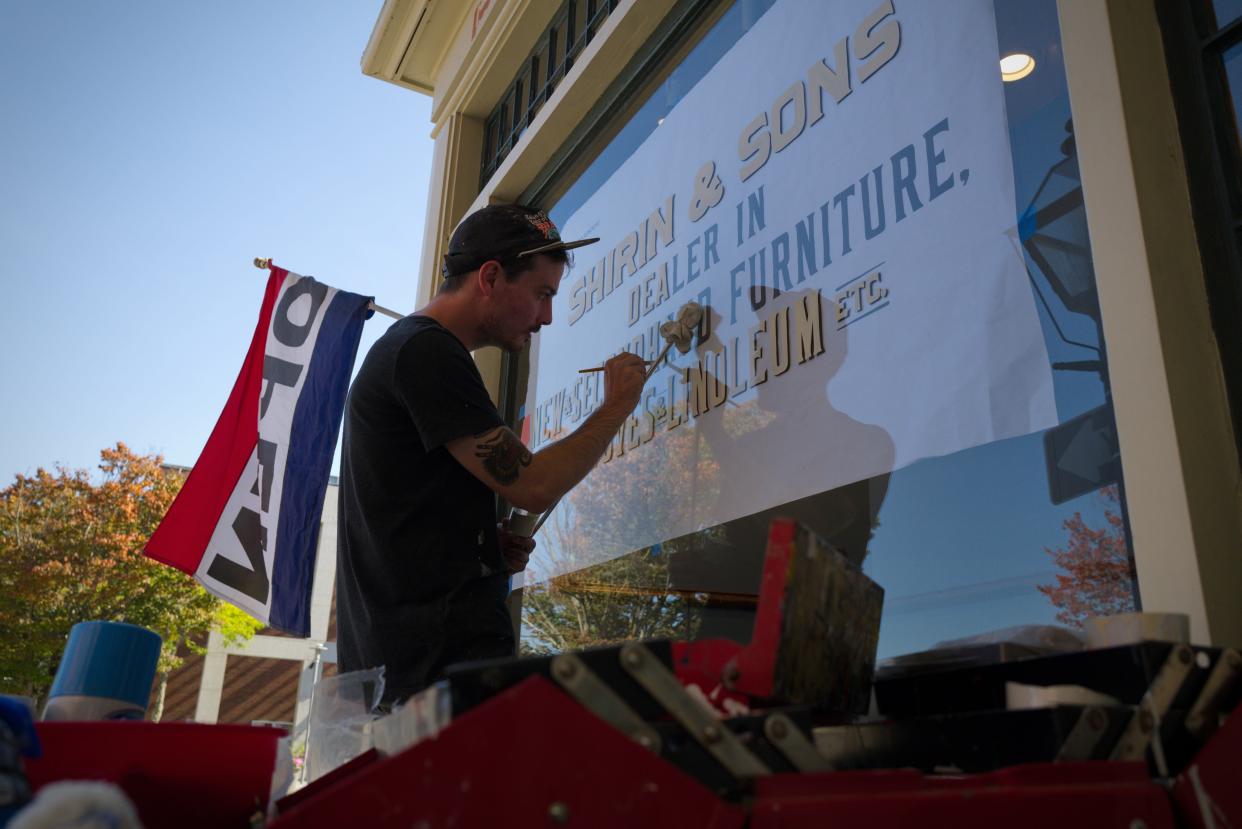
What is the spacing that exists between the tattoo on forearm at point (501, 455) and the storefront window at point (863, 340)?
0.60 metres

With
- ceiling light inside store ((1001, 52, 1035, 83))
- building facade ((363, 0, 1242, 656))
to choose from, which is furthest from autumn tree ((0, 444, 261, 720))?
ceiling light inside store ((1001, 52, 1035, 83))

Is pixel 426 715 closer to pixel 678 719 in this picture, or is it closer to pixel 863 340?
pixel 678 719

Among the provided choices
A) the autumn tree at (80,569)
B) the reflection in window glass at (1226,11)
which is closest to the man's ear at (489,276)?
the reflection in window glass at (1226,11)

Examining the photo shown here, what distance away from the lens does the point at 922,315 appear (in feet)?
5.99

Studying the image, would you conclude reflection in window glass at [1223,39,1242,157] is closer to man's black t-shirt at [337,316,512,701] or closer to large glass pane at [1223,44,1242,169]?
large glass pane at [1223,44,1242,169]

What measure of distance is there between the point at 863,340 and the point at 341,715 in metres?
1.25


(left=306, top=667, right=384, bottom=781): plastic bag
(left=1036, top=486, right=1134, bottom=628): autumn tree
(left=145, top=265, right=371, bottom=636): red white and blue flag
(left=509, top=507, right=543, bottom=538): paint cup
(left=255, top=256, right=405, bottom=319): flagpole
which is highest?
(left=255, top=256, right=405, bottom=319): flagpole

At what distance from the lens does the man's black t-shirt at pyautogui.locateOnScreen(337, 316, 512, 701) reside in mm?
1842

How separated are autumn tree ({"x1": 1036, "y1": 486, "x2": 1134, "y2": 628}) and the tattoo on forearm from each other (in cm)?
98

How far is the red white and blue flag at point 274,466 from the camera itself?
349 cm

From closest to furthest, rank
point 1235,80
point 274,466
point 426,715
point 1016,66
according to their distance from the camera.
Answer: point 426,715 → point 1235,80 → point 1016,66 → point 274,466

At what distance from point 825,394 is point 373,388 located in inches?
38.0

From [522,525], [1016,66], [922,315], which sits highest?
[1016,66]

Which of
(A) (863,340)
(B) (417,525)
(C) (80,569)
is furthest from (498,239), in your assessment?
(C) (80,569)
